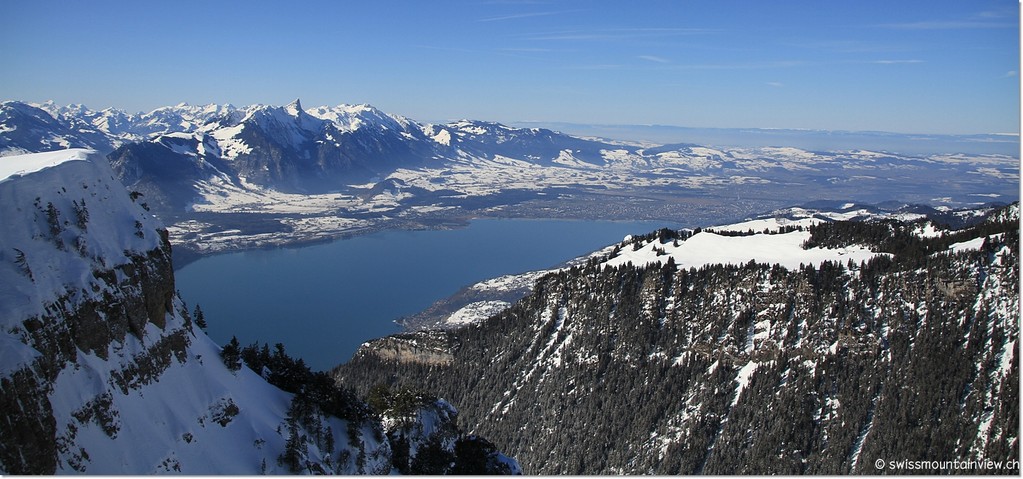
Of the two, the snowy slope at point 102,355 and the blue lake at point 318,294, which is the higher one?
the snowy slope at point 102,355

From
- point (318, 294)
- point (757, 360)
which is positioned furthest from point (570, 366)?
A: point (318, 294)

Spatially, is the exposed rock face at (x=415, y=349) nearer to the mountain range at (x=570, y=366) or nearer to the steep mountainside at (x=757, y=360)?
the steep mountainside at (x=757, y=360)

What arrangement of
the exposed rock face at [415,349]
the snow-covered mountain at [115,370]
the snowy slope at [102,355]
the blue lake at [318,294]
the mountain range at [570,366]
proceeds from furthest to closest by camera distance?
the blue lake at [318,294], the exposed rock face at [415,349], the mountain range at [570,366], the snow-covered mountain at [115,370], the snowy slope at [102,355]

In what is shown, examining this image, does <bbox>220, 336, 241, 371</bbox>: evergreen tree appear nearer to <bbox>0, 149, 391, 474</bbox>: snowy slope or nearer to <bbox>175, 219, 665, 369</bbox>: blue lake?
<bbox>0, 149, 391, 474</bbox>: snowy slope

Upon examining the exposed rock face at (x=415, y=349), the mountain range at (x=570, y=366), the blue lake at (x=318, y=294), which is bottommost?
the blue lake at (x=318, y=294)

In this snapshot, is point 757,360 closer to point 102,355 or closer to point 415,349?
point 415,349

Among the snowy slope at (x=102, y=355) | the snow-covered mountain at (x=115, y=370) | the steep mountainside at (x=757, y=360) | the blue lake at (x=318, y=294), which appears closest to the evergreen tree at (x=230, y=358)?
the snow-covered mountain at (x=115, y=370)

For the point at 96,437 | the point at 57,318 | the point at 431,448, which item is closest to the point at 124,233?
the point at 57,318

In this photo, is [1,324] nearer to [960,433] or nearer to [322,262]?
[960,433]
